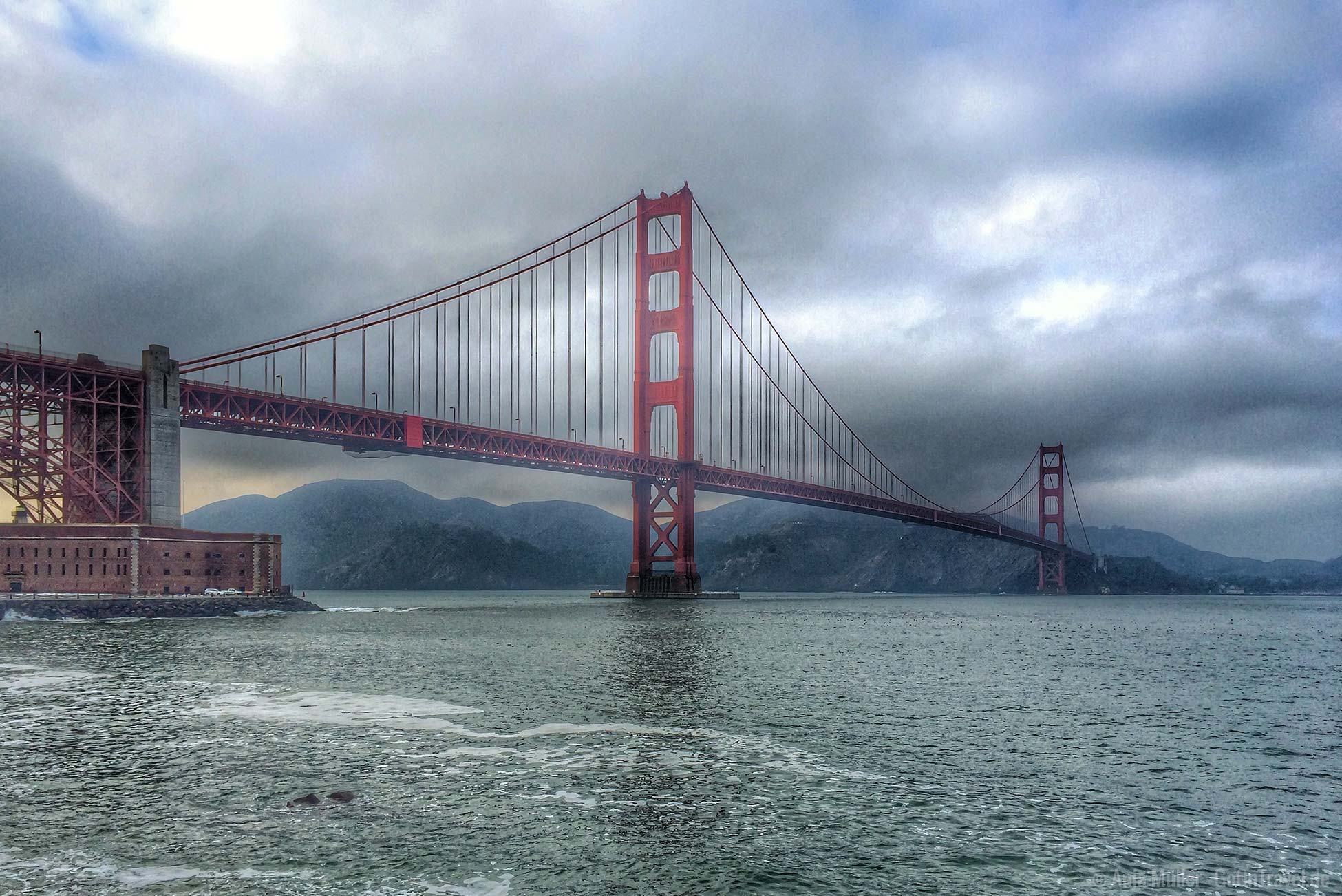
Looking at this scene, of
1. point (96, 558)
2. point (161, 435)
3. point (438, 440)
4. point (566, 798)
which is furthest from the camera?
point (438, 440)

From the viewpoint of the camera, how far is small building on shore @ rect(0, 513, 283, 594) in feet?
205

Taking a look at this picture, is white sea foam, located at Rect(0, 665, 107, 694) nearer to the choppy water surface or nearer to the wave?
the choppy water surface

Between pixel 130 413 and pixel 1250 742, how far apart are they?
69.2 meters

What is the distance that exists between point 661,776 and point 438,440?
64760mm

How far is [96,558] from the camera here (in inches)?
2498

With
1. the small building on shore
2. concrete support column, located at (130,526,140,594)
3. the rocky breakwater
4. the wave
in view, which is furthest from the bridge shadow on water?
the small building on shore

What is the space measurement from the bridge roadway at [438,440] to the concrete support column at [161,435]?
1.57 metres

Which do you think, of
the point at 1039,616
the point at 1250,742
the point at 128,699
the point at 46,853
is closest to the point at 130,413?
the point at 128,699

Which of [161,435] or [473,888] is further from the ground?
[161,435]

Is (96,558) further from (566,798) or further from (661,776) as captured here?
(566,798)

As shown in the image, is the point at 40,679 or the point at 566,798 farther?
the point at 40,679

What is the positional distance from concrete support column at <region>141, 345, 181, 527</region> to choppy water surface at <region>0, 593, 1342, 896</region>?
31087 mm

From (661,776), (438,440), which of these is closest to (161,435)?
(438,440)

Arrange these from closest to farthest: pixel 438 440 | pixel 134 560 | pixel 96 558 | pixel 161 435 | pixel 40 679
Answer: pixel 40 679 < pixel 96 558 < pixel 134 560 < pixel 161 435 < pixel 438 440
